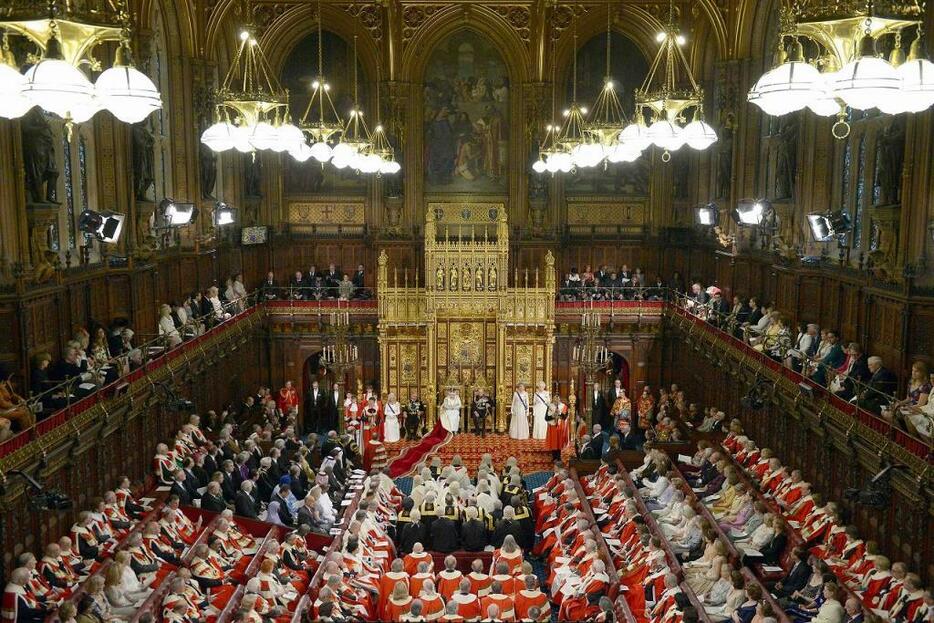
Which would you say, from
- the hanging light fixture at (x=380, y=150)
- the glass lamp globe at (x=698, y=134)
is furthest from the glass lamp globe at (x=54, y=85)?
the hanging light fixture at (x=380, y=150)

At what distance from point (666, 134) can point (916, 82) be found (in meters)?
5.12

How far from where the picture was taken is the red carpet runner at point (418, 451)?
24022 mm

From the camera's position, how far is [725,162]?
27.4 m

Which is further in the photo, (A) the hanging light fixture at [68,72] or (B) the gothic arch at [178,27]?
(B) the gothic arch at [178,27]

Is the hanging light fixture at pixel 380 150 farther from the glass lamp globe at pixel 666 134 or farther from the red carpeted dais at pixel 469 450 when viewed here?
the glass lamp globe at pixel 666 134

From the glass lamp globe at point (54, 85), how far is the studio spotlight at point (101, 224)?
12.1m

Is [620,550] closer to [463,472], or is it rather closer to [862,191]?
[463,472]

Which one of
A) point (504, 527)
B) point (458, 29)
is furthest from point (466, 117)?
point (504, 527)

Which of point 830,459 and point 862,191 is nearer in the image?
point 830,459

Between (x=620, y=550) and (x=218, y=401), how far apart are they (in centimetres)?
1291

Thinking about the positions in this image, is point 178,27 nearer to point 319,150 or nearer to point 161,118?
point 161,118

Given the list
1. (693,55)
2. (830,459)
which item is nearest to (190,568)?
(830,459)

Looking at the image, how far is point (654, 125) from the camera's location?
12906 mm

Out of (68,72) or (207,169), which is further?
(207,169)
